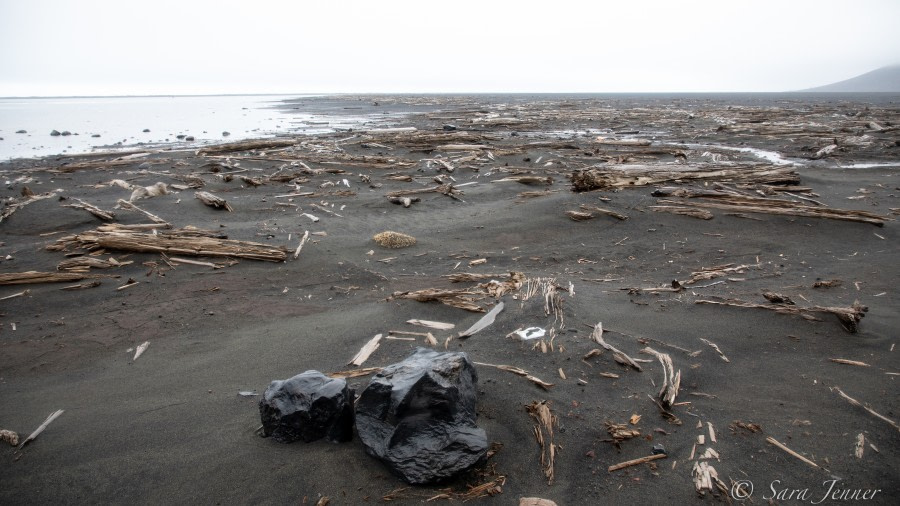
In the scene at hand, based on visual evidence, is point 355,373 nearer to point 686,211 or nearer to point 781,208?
point 686,211

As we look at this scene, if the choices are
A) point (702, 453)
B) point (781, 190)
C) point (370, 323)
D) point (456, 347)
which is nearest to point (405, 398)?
point (456, 347)

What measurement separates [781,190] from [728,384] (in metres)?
8.70

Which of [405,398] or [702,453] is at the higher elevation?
[405,398]

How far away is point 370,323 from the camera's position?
532 cm

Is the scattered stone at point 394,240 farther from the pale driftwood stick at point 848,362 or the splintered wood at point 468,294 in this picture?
the pale driftwood stick at point 848,362

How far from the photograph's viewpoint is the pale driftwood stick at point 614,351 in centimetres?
416

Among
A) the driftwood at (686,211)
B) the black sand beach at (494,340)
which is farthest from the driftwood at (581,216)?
the driftwood at (686,211)

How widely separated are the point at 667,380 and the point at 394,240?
553 centimetres

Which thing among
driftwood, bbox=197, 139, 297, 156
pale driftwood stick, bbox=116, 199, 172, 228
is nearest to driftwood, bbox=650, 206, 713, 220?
pale driftwood stick, bbox=116, 199, 172, 228

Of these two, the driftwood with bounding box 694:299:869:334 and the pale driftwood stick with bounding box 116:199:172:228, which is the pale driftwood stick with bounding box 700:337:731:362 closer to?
the driftwood with bounding box 694:299:869:334

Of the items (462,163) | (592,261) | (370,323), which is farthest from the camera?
(462,163)

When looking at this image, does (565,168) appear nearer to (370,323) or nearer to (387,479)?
(370,323)

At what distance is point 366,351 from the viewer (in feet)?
15.3

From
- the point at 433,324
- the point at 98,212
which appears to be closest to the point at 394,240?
the point at 433,324
